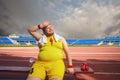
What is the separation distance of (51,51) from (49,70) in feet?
1.27

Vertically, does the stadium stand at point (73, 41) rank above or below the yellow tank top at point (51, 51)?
above

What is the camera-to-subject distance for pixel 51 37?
5820mm

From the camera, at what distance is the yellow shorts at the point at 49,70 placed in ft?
18.6

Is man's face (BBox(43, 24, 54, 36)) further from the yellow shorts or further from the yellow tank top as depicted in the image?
the yellow shorts

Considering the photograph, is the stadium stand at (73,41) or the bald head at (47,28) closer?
the bald head at (47,28)

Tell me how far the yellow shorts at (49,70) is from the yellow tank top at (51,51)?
0.32ft

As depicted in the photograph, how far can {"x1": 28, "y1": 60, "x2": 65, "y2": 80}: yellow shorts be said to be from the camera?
5.66 metres

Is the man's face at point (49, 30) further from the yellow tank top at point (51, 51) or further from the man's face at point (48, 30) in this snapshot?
the yellow tank top at point (51, 51)

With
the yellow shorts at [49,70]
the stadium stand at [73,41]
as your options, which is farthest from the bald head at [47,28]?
the stadium stand at [73,41]

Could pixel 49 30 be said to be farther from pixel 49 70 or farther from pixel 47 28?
pixel 49 70

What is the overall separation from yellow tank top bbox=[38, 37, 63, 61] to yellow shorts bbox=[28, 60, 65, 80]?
0.32 ft

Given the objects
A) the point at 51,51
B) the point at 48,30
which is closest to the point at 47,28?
the point at 48,30

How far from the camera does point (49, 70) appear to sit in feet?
18.7

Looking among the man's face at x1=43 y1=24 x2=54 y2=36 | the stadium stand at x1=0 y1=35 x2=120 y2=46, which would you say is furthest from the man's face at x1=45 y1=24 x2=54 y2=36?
the stadium stand at x1=0 y1=35 x2=120 y2=46
